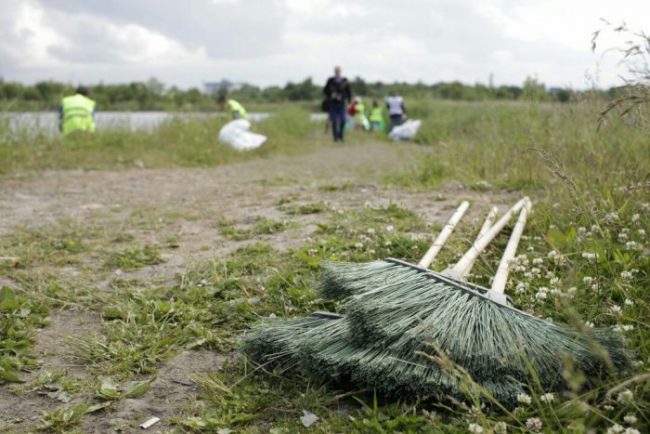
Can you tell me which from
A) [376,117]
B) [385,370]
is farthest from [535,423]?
[376,117]

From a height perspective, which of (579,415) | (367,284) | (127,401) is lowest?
(127,401)

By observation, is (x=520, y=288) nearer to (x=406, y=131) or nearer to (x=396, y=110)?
(x=406, y=131)

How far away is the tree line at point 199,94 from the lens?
1034 cm

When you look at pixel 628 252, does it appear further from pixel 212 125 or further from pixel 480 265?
pixel 212 125

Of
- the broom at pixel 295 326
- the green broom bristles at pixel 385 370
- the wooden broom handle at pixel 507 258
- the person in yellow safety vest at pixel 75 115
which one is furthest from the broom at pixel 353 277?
the person in yellow safety vest at pixel 75 115

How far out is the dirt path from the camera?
8.27 feet

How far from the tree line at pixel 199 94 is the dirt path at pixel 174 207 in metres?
2.23

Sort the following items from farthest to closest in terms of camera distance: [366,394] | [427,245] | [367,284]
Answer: [427,245], [367,284], [366,394]

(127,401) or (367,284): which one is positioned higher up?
(367,284)

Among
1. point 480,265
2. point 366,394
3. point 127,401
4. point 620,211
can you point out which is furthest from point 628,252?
point 127,401

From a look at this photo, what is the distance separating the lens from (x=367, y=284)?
8.54ft

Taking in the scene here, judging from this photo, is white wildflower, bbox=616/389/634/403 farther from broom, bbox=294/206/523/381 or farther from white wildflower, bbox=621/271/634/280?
white wildflower, bbox=621/271/634/280

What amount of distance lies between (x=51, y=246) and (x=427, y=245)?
8.75 feet

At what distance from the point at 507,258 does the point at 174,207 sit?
4.01 metres
